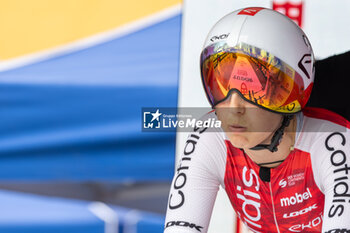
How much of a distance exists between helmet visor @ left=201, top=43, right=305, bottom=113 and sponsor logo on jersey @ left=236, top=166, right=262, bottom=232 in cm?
16

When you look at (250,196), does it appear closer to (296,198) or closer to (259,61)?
(296,198)

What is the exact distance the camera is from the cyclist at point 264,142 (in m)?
0.95

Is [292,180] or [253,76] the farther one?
[292,180]

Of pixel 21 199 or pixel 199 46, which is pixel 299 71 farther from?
pixel 21 199

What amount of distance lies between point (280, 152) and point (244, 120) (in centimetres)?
13

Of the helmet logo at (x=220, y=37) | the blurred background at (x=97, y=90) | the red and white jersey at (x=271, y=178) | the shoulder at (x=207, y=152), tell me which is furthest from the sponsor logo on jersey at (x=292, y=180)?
the blurred background at (x=97, y=90)

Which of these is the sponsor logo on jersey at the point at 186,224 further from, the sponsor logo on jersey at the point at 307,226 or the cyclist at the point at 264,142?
the sponsor logo on jersey at the point at 307,226

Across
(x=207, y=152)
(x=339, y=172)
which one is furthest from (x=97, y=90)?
(x=339, y=172)

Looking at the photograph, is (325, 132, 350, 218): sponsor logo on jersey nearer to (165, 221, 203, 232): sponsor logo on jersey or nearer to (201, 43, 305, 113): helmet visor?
(201, 43, 305, 113): helmet visor

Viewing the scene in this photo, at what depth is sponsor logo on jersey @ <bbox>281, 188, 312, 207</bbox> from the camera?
1047 millimetres

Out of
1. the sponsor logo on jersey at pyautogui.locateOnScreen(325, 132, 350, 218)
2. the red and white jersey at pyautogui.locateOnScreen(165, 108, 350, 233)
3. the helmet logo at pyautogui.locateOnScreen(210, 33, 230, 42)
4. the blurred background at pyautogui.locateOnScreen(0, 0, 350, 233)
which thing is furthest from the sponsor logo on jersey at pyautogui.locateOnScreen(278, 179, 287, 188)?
the blurred background at pyautogui.locateOnScreen(0, 0, 350, 233)

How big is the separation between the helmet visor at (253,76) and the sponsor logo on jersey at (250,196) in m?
0.16

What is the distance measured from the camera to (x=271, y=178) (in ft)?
3.51

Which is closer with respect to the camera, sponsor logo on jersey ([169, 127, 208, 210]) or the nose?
the nose
